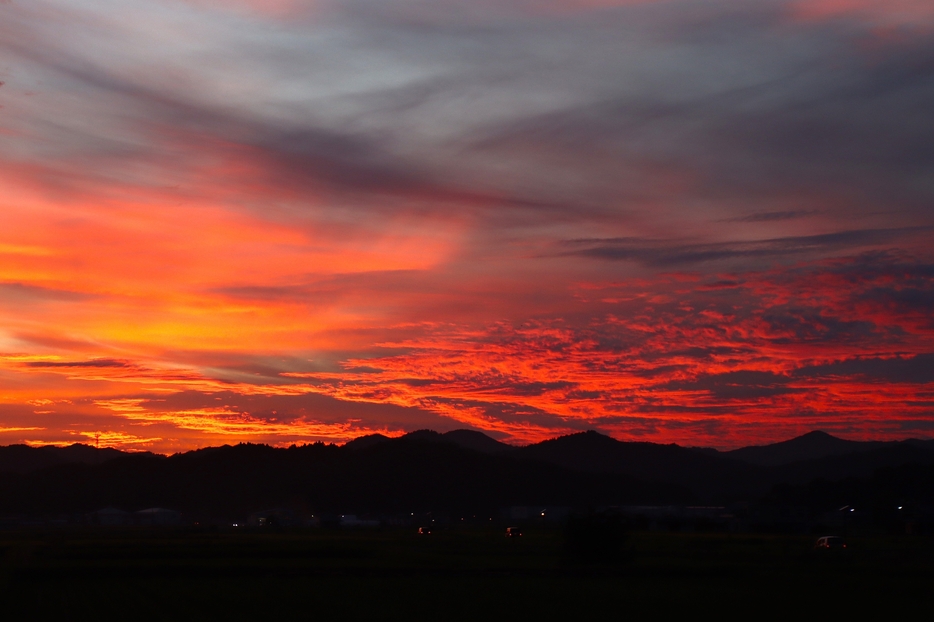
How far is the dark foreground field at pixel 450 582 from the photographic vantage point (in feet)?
136

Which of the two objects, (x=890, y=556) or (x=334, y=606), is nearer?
(x=334, y=606)

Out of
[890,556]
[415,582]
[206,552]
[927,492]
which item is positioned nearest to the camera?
[415,582]

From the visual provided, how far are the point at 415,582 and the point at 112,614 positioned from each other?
19478mm

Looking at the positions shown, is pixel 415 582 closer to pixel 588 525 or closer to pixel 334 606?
pixel 334 606

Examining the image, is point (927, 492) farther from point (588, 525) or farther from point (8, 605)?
point (8, 605)

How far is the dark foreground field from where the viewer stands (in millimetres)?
41594

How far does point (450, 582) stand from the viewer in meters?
54.4

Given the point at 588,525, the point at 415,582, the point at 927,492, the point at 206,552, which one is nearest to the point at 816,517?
the point at 927,492

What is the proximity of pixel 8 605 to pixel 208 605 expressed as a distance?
31.5 feet

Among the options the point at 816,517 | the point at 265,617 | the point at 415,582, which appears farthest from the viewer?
the point at 816,517

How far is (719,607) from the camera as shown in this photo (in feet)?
140

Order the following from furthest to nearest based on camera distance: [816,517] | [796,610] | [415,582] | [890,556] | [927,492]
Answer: [927,492] < [816,517] < [890,556] < [415,582] < [796,610]

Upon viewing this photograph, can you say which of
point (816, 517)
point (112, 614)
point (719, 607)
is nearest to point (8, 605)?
point (112, 614)

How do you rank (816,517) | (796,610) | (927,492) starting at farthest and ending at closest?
(927,492), (816,517), (796,610)
